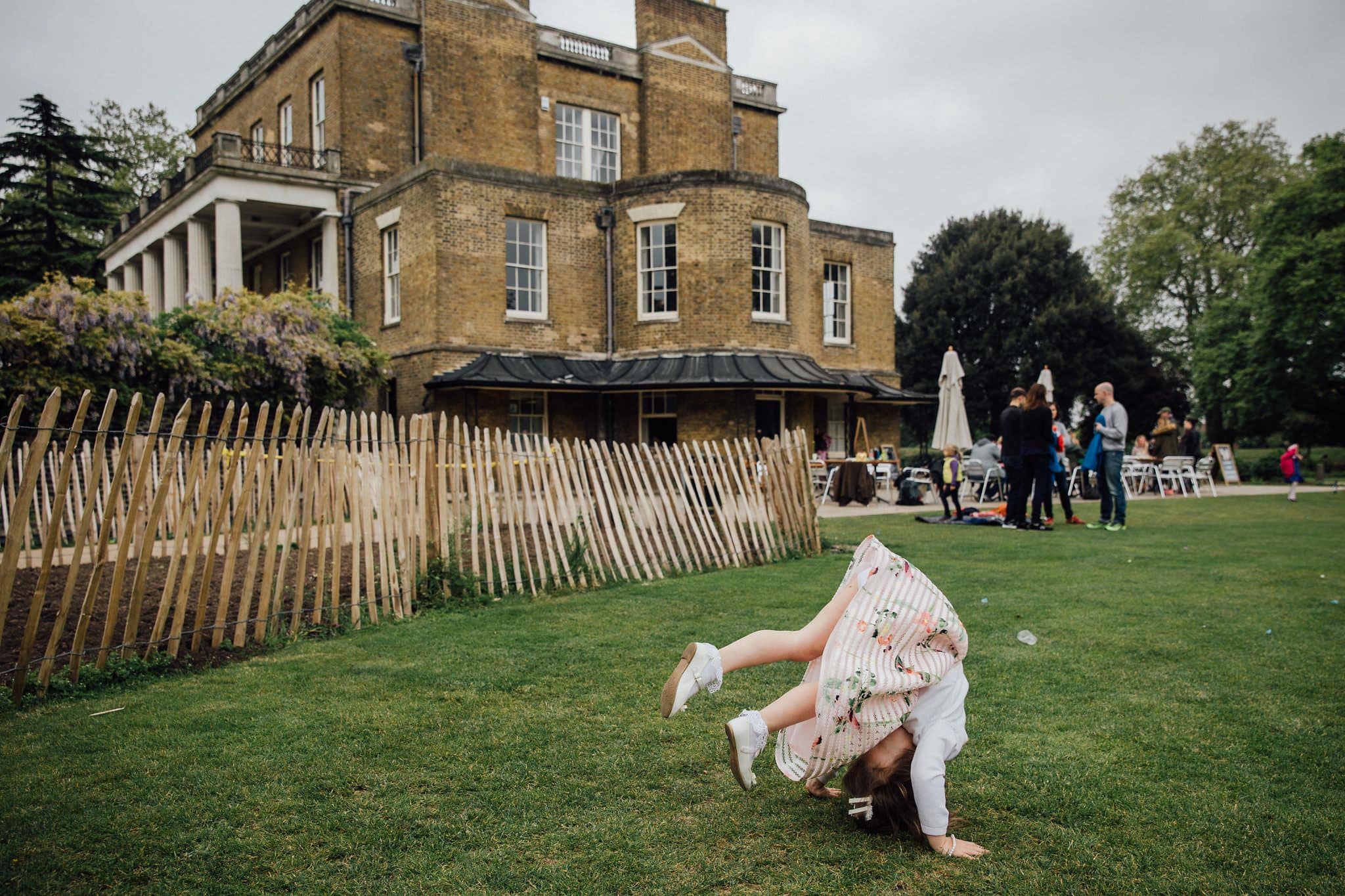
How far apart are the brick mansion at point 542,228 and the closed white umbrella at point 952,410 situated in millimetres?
2453

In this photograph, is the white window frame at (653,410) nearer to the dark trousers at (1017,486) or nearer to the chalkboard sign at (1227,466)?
the dark trousers at (1017,486)

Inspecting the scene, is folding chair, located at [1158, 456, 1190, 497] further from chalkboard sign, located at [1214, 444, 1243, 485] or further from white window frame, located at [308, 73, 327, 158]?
white window frame, located at [308, 73, 327, 158]

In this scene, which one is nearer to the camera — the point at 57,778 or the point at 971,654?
the point at 57,778

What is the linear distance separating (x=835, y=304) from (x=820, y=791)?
2340 centimetres

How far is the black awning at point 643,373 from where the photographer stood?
19.2 metres

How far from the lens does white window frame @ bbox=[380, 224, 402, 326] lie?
2116cm

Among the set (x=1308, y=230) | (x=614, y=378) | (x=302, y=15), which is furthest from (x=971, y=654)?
(x=1308, y=230)

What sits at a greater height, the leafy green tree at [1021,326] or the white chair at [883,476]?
the leafy green tree at [1021,326]

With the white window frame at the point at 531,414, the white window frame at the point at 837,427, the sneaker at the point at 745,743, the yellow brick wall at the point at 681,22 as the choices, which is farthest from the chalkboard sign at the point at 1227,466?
the sneaker at the point at 745,743

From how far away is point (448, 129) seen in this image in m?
24.7

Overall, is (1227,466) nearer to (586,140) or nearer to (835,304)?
(835,304)

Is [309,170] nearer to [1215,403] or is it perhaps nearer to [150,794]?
[150,794]

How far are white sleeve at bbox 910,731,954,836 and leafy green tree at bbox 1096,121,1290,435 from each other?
4437 centimetres

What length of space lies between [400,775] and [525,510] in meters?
4.26
